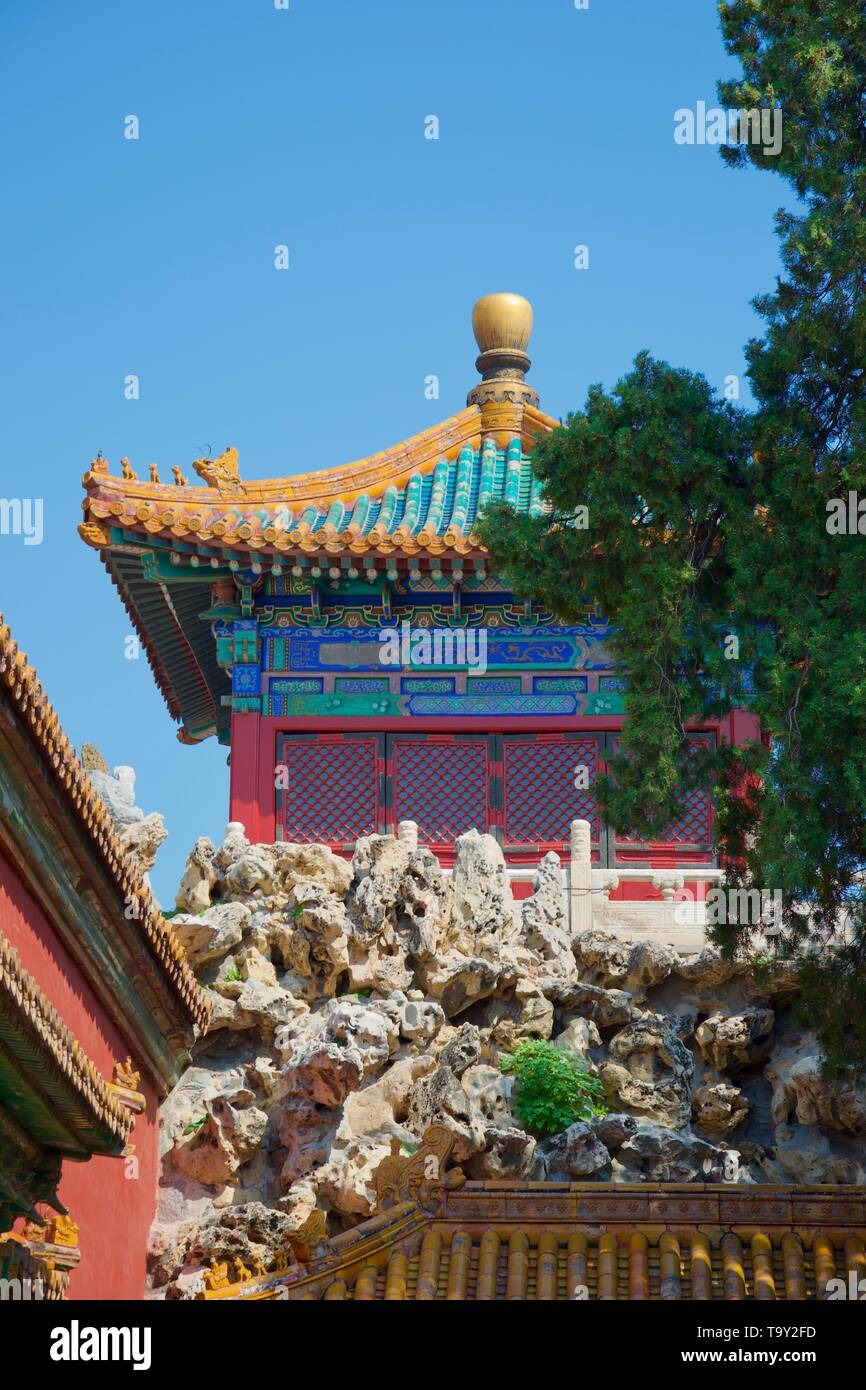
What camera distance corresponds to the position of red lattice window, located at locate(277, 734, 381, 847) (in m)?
23.5

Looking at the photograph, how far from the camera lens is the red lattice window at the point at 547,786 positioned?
2356 cm

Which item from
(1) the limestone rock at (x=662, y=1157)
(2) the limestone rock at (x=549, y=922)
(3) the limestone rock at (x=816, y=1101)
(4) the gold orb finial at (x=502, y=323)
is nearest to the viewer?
(1) the limestone rock at (x=662, y=1157)

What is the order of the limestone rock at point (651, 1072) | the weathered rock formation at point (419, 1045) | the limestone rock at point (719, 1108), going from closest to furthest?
the weathered rock formation at point (419, 1045)
the limestone rock at point (651, 1072)
the limestone rock at point (719, 1108)

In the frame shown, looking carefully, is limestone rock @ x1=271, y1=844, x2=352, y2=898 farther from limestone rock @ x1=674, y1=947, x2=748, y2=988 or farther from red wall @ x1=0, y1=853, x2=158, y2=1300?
limestone rock @ x1=674, y1=947, x2=748, y2=988

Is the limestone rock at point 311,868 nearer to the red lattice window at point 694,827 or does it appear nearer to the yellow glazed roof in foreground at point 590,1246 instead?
the red lattice window at point 694,827

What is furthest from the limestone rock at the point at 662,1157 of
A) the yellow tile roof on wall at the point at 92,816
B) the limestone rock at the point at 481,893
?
the yellow tile roof on wall at the point at 92,816

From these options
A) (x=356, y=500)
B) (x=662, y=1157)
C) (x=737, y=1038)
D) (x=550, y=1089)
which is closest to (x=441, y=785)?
(x=356, y=500)

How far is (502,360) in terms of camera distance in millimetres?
27188

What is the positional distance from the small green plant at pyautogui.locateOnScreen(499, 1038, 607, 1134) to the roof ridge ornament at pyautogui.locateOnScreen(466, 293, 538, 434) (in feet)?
32.9

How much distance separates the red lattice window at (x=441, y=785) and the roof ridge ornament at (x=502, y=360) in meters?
4.83

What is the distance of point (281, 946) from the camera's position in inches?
815

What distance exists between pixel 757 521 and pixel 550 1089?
532 centimetres

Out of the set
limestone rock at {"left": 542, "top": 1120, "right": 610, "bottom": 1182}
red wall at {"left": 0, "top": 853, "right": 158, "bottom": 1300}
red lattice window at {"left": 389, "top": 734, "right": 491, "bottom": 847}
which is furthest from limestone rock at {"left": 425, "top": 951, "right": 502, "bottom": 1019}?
red lattice window at {"left": 389, "top": 734, "right": 491, "bottom": 847}

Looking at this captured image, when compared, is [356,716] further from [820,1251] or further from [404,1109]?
[820,1251]
